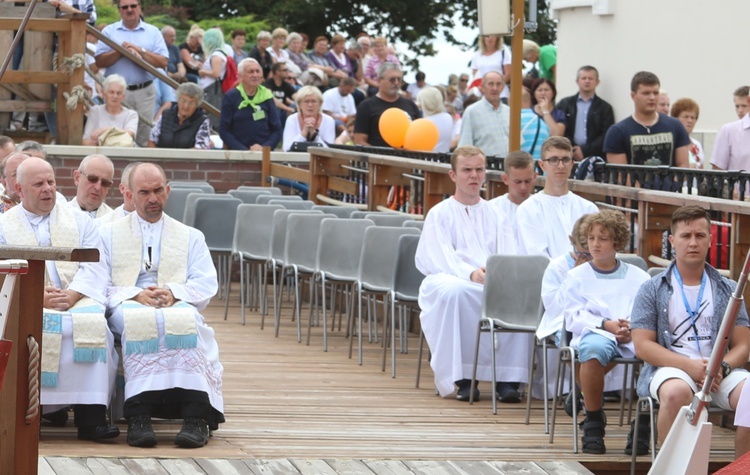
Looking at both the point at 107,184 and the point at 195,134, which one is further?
the point at 195,134

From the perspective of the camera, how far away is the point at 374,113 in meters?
16.0

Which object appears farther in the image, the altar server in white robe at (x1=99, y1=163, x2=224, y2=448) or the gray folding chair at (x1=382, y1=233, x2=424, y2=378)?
the gray folding chair at (x1=382, y1=233, x2=424, y2=378)

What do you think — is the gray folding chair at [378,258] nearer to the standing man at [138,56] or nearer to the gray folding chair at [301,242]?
the gray folding chair at [301,242]

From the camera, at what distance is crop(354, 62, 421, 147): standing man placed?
15.5m

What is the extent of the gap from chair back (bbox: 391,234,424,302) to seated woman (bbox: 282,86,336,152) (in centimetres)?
601

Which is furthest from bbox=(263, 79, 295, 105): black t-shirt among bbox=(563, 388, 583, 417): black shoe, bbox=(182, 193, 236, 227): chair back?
bbox=(563, 388, 583, 417): black shoe

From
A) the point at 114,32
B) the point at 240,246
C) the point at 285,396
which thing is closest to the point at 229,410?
the point at 285,396

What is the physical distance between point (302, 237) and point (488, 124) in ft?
7.88

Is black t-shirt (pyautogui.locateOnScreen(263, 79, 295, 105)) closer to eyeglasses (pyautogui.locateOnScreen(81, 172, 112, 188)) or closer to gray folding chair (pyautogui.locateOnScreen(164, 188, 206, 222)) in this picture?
gray folding chair (pyautogui.locateOnScreen(164, 188, 206, 222))

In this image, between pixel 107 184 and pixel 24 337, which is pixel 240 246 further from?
pixel 24 337

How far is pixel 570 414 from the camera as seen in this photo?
30.1ft

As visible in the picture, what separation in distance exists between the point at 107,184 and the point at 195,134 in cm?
728

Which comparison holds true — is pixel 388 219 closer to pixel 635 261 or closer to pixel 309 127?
pixel 635 261

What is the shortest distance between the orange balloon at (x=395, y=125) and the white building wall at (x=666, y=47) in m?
2.00
